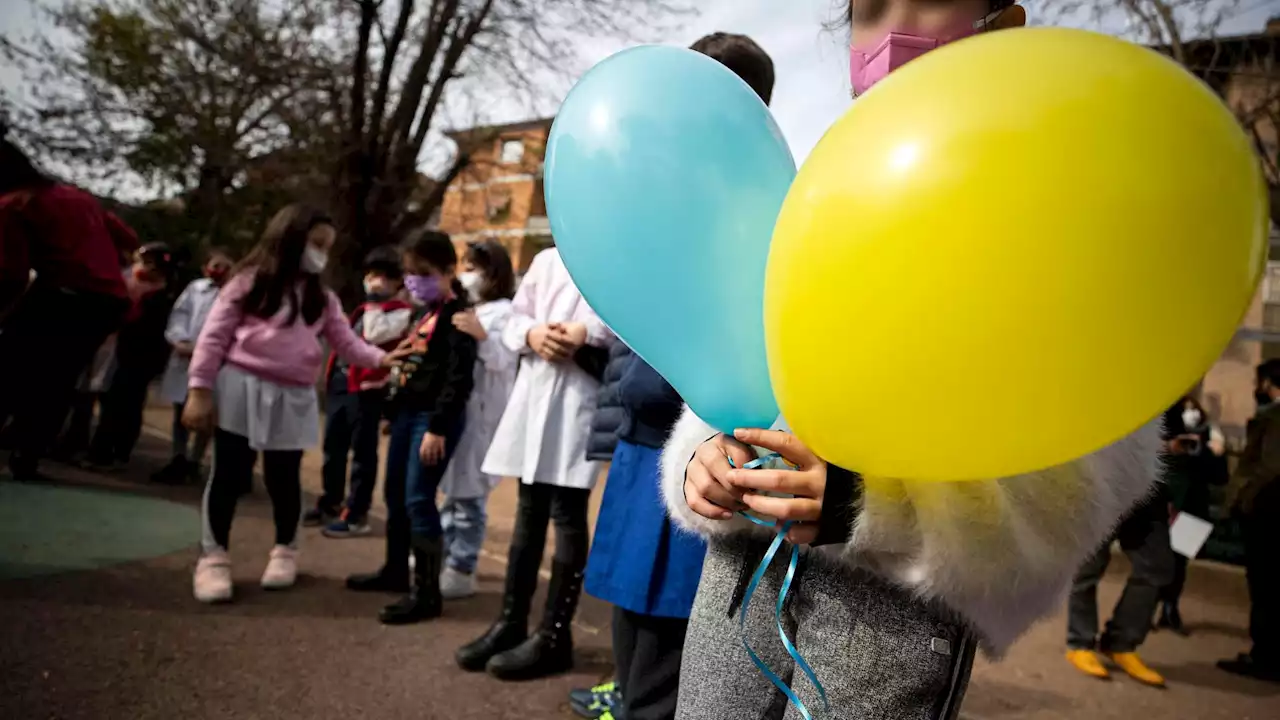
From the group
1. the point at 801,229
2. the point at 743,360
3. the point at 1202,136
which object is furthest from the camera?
the point at 743,360

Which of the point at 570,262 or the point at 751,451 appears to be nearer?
the point at 751,451

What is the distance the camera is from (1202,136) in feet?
2.22

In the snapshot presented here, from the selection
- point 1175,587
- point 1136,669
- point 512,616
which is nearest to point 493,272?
point 512,616

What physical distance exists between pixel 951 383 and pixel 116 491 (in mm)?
5463

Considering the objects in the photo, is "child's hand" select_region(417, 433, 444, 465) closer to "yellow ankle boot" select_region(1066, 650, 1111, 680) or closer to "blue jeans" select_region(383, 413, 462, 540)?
"blue jeans" select_region(383, 413, 462, 540)

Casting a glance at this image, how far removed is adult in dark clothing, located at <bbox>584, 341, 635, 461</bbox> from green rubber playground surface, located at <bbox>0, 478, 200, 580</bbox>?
2540 mm

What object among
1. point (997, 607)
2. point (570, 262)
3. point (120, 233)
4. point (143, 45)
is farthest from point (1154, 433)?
point (143, 45)

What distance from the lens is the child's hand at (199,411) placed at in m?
2.94

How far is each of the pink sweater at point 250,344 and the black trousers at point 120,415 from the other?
10.1 ft

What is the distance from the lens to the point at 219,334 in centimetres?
308

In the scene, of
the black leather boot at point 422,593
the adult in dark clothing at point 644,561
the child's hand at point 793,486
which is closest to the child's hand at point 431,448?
the black leather boot at point 422,593

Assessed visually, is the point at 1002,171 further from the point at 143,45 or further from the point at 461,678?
the point at 143,45

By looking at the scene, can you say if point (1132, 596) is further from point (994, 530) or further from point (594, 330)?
point (994, 530)

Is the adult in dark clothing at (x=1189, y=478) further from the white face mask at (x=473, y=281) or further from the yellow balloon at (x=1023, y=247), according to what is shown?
the yellow balloon at (x=1023, y=247)
